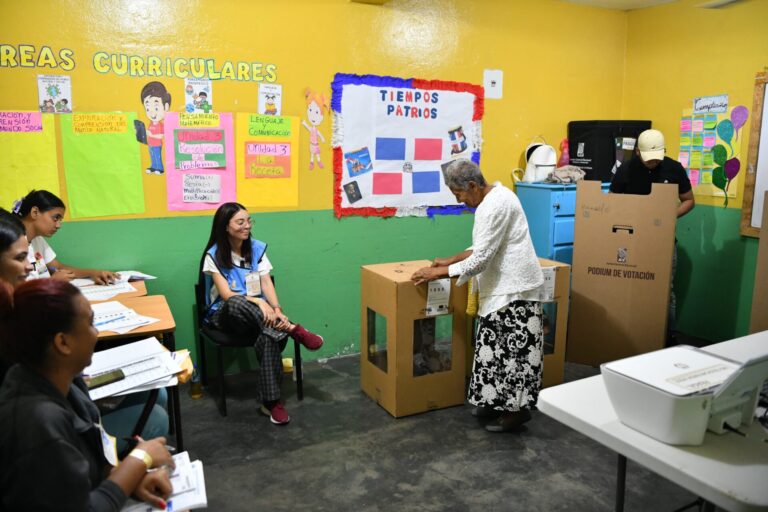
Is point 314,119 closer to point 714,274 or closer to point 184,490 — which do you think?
point 184,490

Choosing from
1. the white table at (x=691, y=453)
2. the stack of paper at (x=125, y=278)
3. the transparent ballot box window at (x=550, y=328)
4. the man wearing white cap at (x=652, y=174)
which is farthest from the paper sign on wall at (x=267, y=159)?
the white table at (x=691, y=453)

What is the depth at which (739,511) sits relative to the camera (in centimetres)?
118

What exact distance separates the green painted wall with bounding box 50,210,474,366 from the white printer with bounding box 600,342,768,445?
2.61m

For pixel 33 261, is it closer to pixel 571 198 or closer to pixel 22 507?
pixel 22 507

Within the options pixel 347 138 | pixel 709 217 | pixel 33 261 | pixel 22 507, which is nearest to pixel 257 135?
pixel 347 138

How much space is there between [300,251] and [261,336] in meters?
0.84

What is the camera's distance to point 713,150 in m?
4.18

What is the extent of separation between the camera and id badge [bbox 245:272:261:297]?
3.25 m

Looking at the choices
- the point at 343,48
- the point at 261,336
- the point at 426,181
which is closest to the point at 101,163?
the point at 261,336

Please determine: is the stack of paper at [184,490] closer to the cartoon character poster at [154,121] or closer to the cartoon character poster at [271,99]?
the cartoon character poster at [154,121]

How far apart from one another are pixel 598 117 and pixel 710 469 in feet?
12.9

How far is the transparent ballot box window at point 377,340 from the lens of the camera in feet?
10.6

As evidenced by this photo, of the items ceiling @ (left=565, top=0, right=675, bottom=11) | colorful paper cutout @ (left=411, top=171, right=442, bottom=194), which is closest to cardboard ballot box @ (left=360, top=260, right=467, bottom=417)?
colorful paper cutout @ (left=411, top=171, right=442, bottom=194)

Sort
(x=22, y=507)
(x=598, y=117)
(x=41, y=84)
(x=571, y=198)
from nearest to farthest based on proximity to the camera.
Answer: (x=22, y=507) < (x=41, y=84) < (x=571, y=198) < (x=598, y=117)
